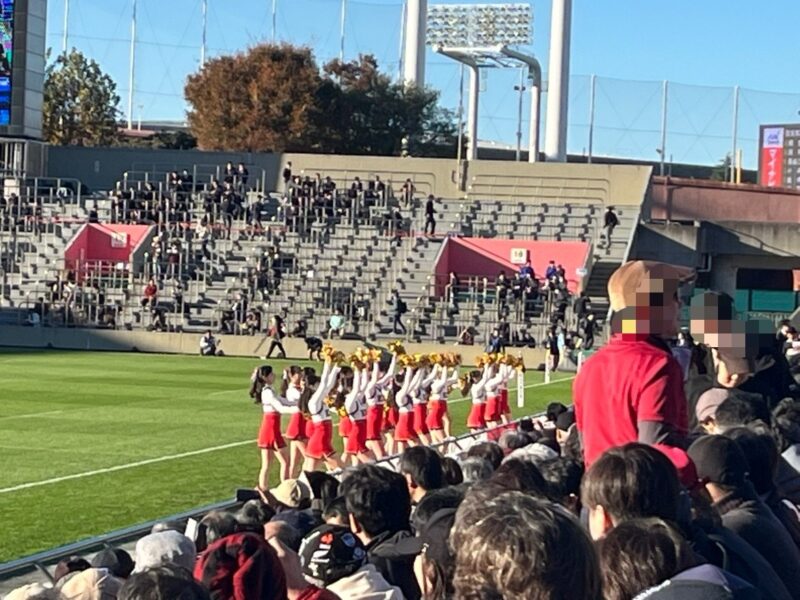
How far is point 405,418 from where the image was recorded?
19.7 metres

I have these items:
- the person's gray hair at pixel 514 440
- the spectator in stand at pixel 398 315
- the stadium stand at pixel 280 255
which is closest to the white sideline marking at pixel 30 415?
the person's gray hair at pixel 514 440

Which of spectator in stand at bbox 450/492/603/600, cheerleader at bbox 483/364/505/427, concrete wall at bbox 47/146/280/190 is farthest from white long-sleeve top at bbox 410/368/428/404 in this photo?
concrete wall at bbox 47/146/280/190

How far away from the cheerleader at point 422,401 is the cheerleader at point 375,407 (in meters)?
0.96

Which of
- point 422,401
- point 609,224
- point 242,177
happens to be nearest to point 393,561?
point 422,401

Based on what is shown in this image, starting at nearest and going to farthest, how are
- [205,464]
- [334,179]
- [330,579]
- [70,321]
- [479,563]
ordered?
1. [479,563]
2. [330,579]
3. [205,464]
4. [70,321]
5. [334,179]

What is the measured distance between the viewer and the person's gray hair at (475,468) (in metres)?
8.30

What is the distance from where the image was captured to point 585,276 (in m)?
48.5

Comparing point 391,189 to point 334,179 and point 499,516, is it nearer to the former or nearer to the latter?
point 334,179

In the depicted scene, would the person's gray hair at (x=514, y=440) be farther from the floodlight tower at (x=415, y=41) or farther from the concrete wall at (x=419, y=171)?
the floodlight tower at (x=415, y=41)

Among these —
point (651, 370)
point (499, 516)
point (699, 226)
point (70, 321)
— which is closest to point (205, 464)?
point (651, 370)

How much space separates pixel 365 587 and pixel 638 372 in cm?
165

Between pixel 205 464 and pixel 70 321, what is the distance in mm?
29655

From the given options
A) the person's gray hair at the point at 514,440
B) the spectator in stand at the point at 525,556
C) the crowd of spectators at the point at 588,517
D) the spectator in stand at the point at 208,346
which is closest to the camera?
the spectator in stand at the point at 525,556

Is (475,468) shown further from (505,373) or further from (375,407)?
(505,373)
